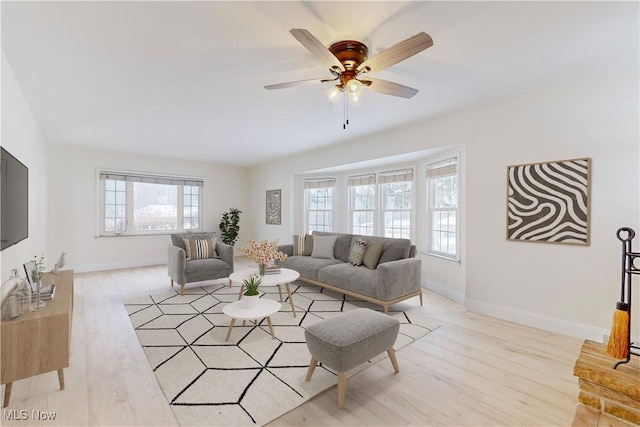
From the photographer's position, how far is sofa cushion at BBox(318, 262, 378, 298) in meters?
3.64

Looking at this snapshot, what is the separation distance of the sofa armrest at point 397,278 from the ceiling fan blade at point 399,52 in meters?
2.21

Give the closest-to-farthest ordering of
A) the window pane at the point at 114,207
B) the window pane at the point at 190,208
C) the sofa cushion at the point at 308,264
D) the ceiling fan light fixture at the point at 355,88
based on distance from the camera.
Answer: the ceiling fan light fixture at the point at 355,88
the sofa cushion at the point at 308,264
the window pane at the point at 114,207
the window pane at the point at 190,208

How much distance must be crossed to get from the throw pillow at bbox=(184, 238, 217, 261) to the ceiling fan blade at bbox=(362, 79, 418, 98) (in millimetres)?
3814

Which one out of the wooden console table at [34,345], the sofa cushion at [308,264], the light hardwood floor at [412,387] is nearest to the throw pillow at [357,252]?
the sofa cushion at [308,264]

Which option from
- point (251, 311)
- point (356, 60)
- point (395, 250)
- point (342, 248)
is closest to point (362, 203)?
point (342, 248)

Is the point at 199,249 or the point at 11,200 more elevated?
the point at 11,200

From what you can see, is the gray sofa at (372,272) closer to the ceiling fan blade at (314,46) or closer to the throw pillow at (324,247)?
the throw pillow at (324,247)

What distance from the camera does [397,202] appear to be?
17.7 ft

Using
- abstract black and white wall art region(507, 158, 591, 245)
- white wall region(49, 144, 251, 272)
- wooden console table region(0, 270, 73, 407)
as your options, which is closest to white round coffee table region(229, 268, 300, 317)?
wooden console table region(0, 270, 73, 407)

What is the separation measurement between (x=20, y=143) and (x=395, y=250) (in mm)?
4382

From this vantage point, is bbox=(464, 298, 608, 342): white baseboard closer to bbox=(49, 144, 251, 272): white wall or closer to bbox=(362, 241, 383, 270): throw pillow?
bbox=(362, 241, 383, 270): throw pillow

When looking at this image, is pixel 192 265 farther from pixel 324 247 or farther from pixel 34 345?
pixel 34 345

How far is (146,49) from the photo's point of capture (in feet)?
7.54

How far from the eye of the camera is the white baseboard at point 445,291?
13.4ft
